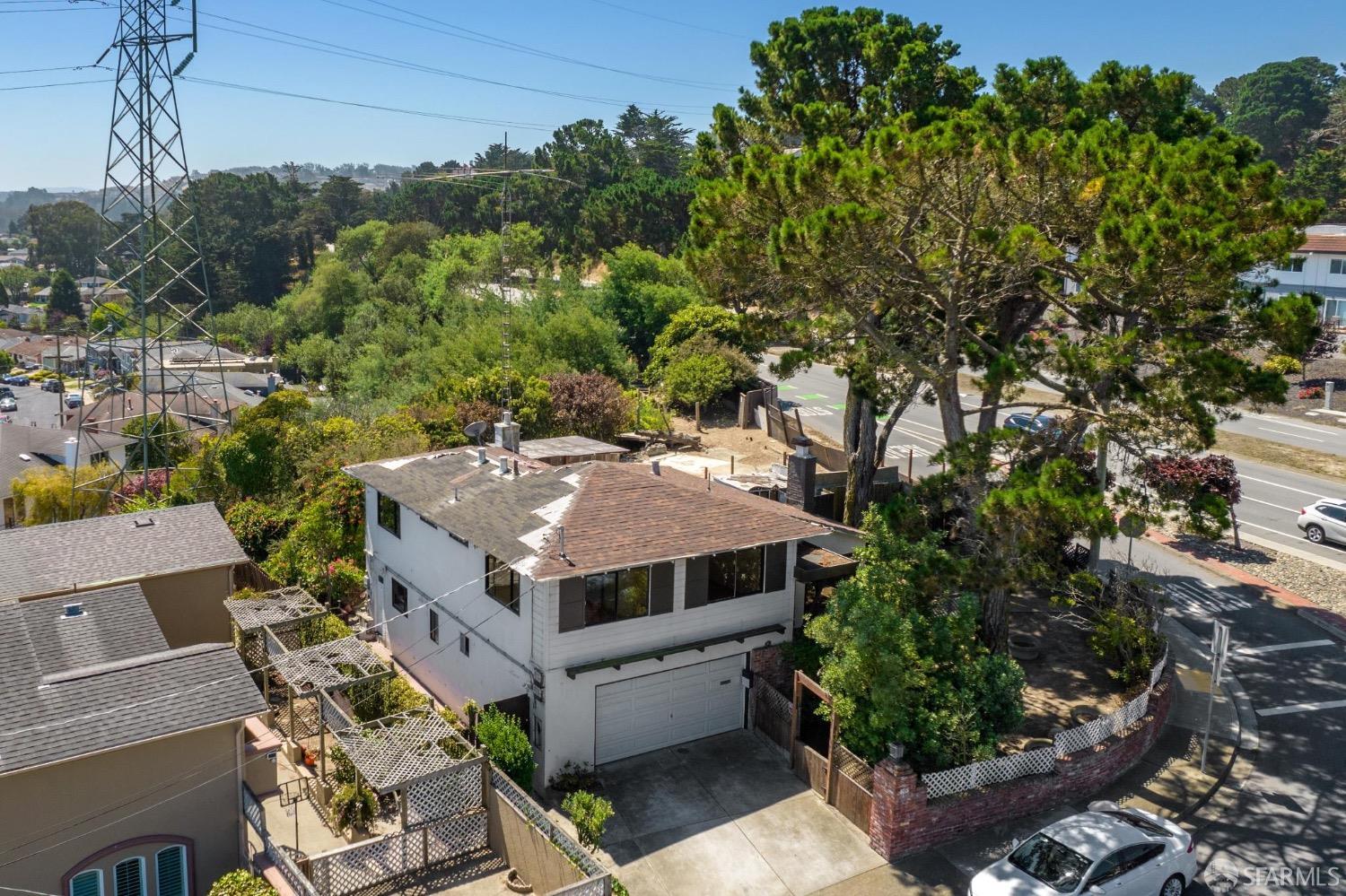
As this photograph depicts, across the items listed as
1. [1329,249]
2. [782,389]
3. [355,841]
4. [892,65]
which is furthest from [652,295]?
[355,841]

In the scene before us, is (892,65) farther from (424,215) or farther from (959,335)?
(424,215)

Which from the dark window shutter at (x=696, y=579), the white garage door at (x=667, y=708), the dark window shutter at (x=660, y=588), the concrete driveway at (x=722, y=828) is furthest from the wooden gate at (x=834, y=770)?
the dark window shutter at (x=660, y=588)

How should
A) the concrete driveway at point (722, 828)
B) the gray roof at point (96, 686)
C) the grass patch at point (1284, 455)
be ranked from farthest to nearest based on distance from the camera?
1. the grass patch at point (1284, 455)
2. the concrete driveway at point (722, 828)
3. the gray roof at point (96, 686)

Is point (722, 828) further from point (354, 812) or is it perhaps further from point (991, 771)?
point (354, 812)

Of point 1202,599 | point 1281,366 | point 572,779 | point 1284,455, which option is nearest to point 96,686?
point 572,779

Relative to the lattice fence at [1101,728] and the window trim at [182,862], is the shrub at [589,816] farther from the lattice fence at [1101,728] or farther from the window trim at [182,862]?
the lattice fence at [1101,728]

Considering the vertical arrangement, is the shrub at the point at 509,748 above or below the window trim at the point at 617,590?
below

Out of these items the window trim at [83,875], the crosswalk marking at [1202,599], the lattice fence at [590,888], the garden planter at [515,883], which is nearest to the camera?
the lattice fence at [590,888]
